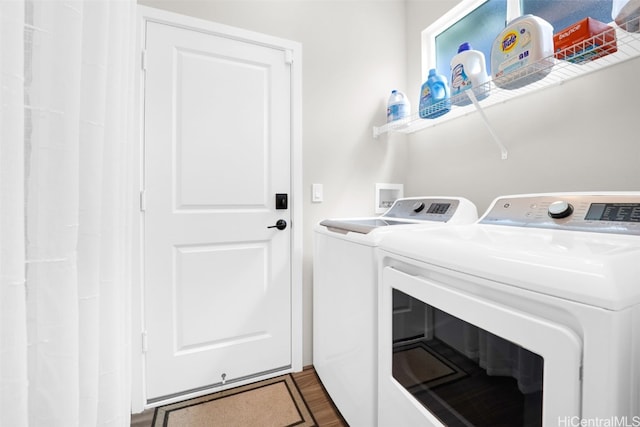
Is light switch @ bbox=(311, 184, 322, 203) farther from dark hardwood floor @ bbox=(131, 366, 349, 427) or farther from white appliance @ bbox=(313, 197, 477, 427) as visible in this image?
dark hardwood floor @ bbox=(131, 366, 349, 427)

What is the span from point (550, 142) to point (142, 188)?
2008 millimetres

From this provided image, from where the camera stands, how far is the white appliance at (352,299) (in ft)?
3.64

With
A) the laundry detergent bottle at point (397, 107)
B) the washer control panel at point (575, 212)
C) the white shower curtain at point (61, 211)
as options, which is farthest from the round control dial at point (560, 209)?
the white shower curtain at point (61, 211)

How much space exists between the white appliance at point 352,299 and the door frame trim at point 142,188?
14 cm

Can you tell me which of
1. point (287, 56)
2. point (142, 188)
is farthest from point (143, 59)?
point (287, 56)

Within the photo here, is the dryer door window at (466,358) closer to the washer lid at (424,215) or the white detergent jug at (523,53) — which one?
the washer lid at (424,215)

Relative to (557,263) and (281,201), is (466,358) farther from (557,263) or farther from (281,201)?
(281,201)

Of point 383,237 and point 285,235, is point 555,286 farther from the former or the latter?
point 285,235

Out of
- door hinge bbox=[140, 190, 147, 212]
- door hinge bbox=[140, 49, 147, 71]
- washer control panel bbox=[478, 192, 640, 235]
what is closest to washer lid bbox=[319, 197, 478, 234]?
washer control panel bbox=[478, 192, 640, 235]

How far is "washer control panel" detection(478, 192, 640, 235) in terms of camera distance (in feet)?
2.77

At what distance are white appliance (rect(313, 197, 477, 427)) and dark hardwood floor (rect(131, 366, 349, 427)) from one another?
65mm

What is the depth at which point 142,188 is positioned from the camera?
4.76 feet

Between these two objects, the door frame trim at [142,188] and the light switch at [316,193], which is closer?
the door frame trim at [142,188]

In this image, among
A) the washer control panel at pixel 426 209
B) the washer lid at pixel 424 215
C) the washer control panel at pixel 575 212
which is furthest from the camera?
the washer control panel at pixel 426 209
